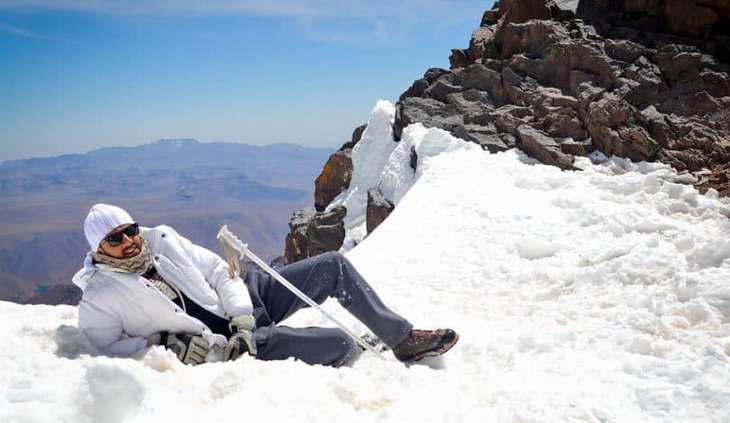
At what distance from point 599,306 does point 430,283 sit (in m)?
2.43

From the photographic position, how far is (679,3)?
46.7 ft

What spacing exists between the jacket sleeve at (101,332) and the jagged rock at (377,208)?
416 inches

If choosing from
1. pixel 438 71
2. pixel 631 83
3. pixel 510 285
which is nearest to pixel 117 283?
pixel 510 285

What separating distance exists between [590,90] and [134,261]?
12.2 m

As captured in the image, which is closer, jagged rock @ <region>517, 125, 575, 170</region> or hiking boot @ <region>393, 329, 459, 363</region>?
hiking boot @ <region>393, 329, 459, 363</region>

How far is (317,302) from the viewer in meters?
5.36

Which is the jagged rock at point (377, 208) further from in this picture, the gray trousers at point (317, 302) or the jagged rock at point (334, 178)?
the gray trousers at point (317, 302)

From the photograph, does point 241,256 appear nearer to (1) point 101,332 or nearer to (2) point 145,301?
(2) point 145,301

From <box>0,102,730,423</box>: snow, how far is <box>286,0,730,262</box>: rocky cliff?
1014 millimetres

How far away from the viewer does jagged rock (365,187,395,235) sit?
14.5 meters

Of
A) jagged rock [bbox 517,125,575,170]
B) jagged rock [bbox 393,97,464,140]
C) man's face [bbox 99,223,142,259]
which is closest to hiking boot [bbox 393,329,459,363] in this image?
man's face [bbox 99,223,142,259]

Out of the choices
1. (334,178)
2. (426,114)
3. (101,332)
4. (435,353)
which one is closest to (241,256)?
(101,332)

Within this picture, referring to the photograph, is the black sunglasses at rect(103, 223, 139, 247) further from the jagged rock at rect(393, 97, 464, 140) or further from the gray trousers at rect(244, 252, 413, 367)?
the jagged rock at rect(393, 97, 464, 140)

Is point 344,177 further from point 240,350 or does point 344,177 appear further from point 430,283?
point 240,350
